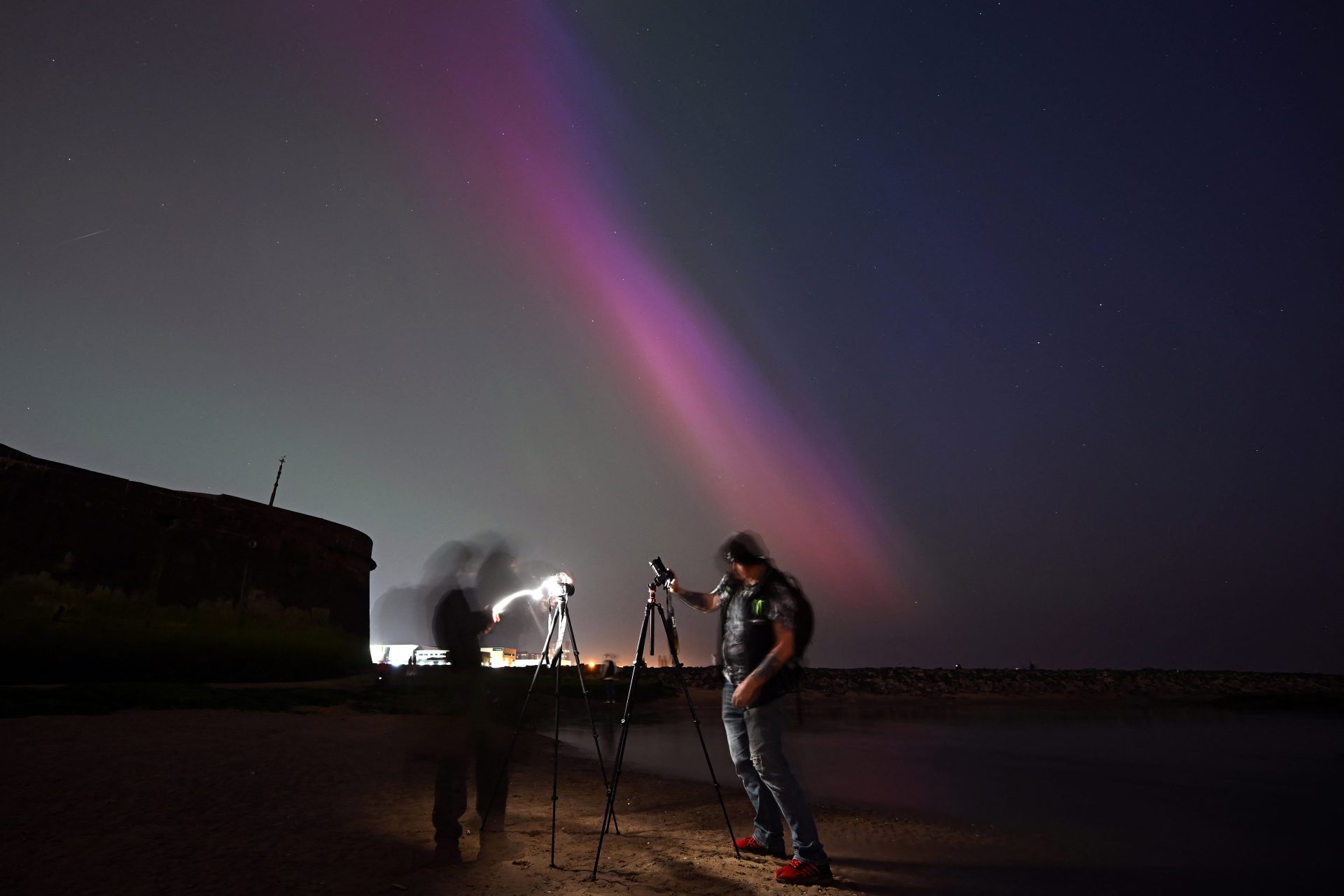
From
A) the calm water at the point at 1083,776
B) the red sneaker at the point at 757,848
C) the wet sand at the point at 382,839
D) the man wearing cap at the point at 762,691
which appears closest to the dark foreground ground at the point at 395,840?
the wet sand at the point at 382,839

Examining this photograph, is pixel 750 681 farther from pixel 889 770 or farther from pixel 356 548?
pixel 356 548

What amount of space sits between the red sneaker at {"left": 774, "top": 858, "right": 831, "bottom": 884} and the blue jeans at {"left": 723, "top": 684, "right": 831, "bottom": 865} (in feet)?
0.10

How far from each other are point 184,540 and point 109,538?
2.12 m

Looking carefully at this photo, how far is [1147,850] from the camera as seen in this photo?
621 centimetres

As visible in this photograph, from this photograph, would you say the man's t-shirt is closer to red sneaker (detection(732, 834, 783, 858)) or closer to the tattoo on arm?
the tattoo on arm

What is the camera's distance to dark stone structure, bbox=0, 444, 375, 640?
16328 mm

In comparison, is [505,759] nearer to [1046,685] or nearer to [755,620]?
[755,620]

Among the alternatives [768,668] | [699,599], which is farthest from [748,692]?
[699,599]

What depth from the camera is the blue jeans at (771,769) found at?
4324 mm

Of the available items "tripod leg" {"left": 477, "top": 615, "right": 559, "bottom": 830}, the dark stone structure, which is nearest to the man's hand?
"tripod leg" {"left": 477, "top": 615, "right": 559, "bottom": 830}

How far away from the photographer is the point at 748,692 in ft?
14.6

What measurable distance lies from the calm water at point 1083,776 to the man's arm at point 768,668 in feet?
13.2

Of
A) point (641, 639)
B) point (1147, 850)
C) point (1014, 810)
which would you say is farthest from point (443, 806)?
point (1014, 810)

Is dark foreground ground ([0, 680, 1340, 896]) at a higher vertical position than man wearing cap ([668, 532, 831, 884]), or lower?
lower
